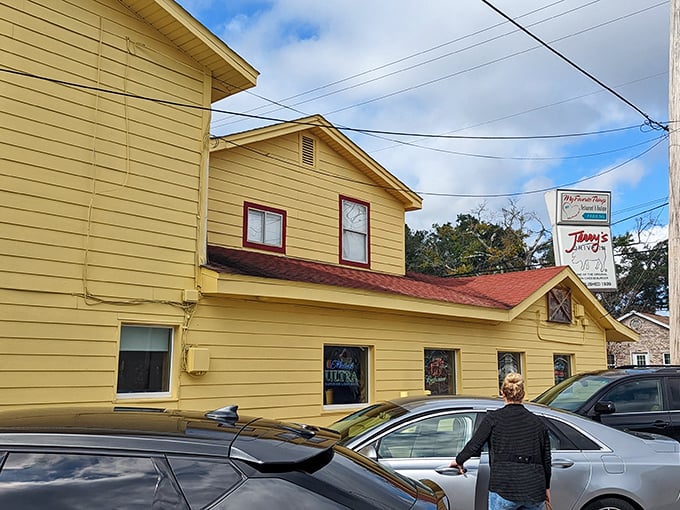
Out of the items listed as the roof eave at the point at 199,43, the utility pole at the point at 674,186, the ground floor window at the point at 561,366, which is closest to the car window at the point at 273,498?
the roof eave at the point at 199,43

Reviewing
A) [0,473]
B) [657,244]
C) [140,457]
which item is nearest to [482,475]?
[140,457]

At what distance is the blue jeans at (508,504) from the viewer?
4.67m

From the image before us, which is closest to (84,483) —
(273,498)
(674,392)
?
(273,498)

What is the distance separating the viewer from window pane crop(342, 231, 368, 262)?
13383 millimetres

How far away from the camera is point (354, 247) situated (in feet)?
44.5

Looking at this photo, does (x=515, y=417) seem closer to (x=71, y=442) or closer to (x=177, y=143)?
(x=71, y=442)

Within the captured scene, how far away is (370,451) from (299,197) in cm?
778

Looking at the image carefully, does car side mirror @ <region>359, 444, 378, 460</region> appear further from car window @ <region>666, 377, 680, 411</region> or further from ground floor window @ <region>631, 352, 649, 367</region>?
ground floor window @ <region>631, 352, 649, 367</region>

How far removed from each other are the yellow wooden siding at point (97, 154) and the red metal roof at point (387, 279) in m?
1.09

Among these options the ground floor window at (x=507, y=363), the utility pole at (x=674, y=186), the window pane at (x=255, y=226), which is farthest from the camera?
the ground floor window at (x=507, y=363)

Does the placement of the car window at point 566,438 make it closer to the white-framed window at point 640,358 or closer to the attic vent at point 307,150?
the attic vent at point 307,150

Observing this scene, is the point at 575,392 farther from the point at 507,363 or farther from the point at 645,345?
the point at 645,345

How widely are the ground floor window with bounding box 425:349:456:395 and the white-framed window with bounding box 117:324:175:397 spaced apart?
589 centimetres

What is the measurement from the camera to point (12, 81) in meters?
7.70
